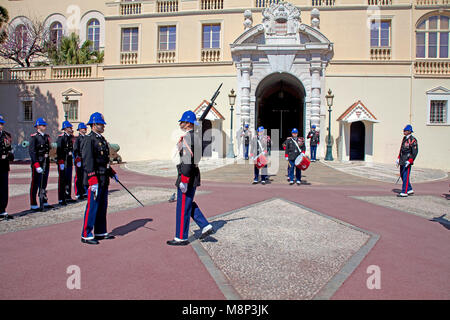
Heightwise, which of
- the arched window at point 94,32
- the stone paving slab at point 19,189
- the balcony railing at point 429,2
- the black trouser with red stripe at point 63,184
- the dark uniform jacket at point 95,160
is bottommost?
the stone paving slab at point 19,189

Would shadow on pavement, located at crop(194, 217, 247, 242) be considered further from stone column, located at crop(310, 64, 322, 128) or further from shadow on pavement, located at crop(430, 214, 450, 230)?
stone column, located at crop(310, 64, 322, 128)

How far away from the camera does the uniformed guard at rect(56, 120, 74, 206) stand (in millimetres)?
8750

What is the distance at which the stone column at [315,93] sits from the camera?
21.2m

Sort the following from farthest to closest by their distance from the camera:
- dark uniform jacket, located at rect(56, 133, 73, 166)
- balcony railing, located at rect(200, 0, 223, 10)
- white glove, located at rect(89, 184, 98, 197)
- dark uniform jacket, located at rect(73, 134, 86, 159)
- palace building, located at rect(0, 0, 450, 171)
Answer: balcony railing, located at rect(200, 0, 223, 10) → palace building, located at rect(0, 0, 450, 171) → dark uniform jacket, located at rect(73, 134, 86, 159) → dark uniform jacket, located at rect(56, 133, 73, 166) → white glove, located at rect(89, 184, 98, 197)

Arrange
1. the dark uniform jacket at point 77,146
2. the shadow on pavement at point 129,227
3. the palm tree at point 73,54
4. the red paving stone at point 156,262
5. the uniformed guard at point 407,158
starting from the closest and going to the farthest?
the red paving stone at point 156,262 < the shadow on pavement at point 129,227 < the dark uniform jacket at point 77,146 < the uniformed guard at point 407,158 < the palm tree at point 73,54

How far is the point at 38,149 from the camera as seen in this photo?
819 centimetres

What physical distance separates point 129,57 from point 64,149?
16427mm

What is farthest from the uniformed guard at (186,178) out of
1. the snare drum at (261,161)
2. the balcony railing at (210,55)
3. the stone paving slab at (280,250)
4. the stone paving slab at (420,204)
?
the balcony railing at (210,55)

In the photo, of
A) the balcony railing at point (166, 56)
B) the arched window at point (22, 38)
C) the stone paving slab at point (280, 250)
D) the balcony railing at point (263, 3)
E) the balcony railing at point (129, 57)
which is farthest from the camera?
the arched window at point (22, 38)

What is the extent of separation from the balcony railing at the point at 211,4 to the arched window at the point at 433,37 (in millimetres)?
13115

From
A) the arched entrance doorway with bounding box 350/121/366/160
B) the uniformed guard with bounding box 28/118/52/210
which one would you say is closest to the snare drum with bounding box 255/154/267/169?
the uniformed guard with bounding box 28/118/52/210

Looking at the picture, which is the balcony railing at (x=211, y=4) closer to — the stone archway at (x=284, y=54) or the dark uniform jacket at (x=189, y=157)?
the stone archway at (x=284, y=54)

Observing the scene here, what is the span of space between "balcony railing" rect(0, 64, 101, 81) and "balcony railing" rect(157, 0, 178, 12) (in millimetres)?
6268
